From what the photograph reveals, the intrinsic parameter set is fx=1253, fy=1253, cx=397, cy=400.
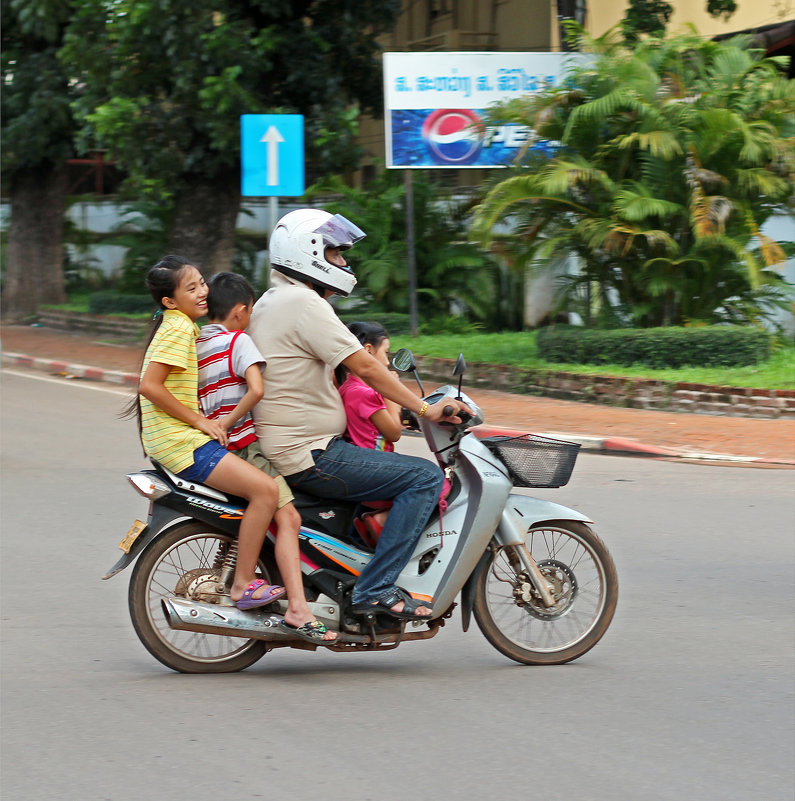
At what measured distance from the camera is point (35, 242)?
78.9 feet

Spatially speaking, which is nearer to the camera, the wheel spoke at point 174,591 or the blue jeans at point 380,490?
the blue jeans at point 380,490

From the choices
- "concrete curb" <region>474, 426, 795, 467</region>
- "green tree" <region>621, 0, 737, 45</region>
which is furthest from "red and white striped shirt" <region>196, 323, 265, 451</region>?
"green tree" <region>621, 0, 737, 45</region>

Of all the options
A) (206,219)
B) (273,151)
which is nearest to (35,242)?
(206,219)

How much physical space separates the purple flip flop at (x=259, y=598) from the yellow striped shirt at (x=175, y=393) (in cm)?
54

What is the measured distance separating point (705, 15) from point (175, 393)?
19585mm

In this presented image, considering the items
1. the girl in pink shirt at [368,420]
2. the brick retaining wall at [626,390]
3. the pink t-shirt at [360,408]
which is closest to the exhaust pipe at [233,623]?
the girl in pink shirt at [368,420]

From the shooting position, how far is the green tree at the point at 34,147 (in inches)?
859

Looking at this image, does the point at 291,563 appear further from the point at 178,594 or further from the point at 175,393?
the point at 175,393

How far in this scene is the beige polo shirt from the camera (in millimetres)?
4762

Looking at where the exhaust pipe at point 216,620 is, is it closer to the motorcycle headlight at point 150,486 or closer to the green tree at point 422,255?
the motorcycle headlight at point 150,486

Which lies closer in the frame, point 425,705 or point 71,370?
point 425,705

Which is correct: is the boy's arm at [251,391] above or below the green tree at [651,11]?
below

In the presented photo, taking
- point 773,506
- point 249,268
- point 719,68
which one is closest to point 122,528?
point 773,506

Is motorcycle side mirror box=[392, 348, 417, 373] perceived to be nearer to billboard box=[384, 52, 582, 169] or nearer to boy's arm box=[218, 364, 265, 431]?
boy's arm box=[218, 364, 265, 431]
